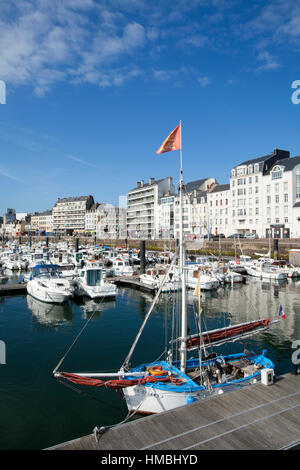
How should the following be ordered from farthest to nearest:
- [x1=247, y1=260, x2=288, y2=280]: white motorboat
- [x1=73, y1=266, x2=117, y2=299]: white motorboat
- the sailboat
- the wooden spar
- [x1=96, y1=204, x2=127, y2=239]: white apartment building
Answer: [x1=96, y1=204, x2=127, y2=239]: white apartment building
[x1=247, y1=260, x2=288, y2=280]: white motorboat
[x1=73, y1=266, x2=117, y2=299]: white motorboat
the wooden spar
the sailboat

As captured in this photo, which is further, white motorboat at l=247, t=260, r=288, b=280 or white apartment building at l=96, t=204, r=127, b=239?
white apartment building at l=96, t=204, r=127, b=239

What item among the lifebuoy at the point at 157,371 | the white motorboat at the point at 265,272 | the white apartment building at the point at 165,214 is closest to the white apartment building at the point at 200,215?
the white apartment building at the point at 165,214

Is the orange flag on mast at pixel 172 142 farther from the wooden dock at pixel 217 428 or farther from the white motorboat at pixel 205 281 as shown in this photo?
the white motorboat at pixel 205 281

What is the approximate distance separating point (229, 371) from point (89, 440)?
7655mm

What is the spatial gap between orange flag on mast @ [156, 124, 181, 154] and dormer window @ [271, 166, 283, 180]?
234 ft

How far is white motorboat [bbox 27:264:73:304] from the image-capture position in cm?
2942

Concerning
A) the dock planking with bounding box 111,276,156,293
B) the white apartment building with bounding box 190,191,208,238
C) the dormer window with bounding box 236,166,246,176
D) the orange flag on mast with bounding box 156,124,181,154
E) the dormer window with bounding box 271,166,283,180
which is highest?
the dormer window with bounding box 236,166,246,176

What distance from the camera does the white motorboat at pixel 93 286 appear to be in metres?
32.5

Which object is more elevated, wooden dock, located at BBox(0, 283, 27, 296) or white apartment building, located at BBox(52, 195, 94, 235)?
white apartment building, located at BBox(52, 195, 94, 235)

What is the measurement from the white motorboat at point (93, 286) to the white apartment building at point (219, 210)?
6394 centimetres

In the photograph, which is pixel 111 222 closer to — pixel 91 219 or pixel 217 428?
pixel 91 219

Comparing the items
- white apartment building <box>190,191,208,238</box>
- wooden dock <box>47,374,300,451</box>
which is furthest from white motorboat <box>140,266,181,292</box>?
white apartment building <box>190,191,208,238</box>

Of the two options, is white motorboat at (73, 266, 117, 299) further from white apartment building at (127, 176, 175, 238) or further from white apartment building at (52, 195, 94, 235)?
white apartment building at (52, 195, 94, 235)

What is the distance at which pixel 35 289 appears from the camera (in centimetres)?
3139
